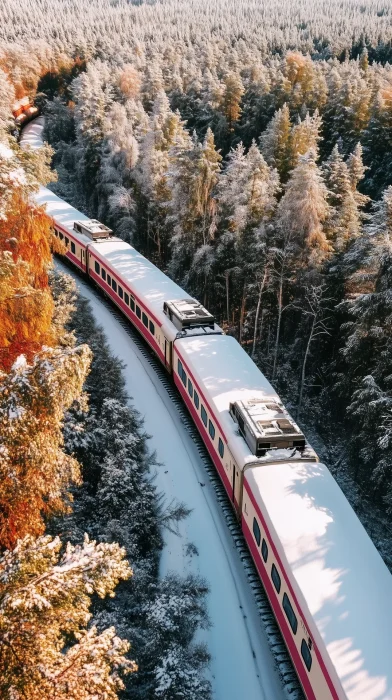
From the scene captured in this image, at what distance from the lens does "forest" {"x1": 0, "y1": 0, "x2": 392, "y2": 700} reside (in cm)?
934

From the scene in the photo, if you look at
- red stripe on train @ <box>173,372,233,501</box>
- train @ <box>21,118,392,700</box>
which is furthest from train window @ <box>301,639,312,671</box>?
red stripe on train @ <box>173,372,233,501</box>

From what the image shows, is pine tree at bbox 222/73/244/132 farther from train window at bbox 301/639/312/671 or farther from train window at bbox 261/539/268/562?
train window at bbox 301/639/312/671

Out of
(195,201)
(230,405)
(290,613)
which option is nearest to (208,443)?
(230,405)

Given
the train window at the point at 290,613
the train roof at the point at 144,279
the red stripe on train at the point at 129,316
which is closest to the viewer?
the train window at the point at 290,613

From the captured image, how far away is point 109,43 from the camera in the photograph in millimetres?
107812

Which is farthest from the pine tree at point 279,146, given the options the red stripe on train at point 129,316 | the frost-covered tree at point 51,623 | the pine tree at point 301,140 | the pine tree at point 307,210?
the frost-covered tree at point 51,623

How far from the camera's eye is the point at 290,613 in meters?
12.6

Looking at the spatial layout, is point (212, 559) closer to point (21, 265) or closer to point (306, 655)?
point (306, 655)

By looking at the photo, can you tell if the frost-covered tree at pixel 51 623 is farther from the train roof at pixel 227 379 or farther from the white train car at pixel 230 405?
the train roof at pixel 227 379

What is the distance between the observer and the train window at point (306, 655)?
37.8 feet

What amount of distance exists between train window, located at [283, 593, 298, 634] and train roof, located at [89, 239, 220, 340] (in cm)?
1279

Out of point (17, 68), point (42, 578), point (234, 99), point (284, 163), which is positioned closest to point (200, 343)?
point (42, 578)

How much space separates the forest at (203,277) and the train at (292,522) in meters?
3.26

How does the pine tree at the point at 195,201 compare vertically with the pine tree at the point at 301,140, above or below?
below
